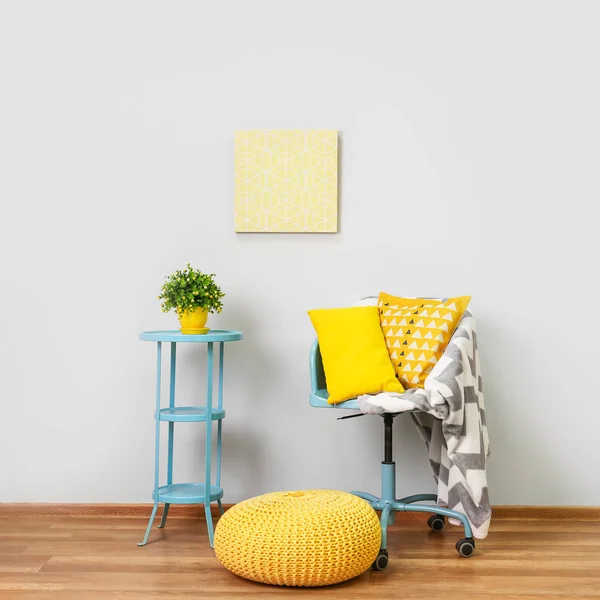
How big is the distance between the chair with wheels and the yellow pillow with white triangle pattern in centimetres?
19

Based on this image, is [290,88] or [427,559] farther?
[290,88]

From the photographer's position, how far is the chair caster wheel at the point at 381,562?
2410 mm

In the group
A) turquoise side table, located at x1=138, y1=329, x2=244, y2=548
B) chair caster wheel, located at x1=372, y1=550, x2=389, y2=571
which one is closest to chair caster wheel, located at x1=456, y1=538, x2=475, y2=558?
chair caster wheel, located at x1=372, y1=550, x2=389, y2=571

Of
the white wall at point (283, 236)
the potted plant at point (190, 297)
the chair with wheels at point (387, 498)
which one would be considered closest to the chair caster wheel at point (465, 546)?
the chair with wheels at point (387, 498)

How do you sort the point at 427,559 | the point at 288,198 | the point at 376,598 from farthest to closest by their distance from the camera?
the point at 288,198 < the point at 427,559 < the point at 376,598

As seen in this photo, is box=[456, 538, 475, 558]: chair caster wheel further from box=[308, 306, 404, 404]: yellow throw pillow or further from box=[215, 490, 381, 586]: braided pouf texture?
box=[308, 306, 404, 404]: yellow throw pillow

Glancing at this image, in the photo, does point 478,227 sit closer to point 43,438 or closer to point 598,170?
point 598,170

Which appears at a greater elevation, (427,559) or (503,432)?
(503,432)

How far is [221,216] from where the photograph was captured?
10.3 feet

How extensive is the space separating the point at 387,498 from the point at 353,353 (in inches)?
20.7

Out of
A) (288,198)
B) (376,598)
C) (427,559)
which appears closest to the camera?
(376,598)

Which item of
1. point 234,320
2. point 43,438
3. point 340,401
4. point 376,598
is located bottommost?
point 376,598

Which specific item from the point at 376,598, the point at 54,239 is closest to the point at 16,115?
the point at 54,239

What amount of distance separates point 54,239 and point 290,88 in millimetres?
1151
